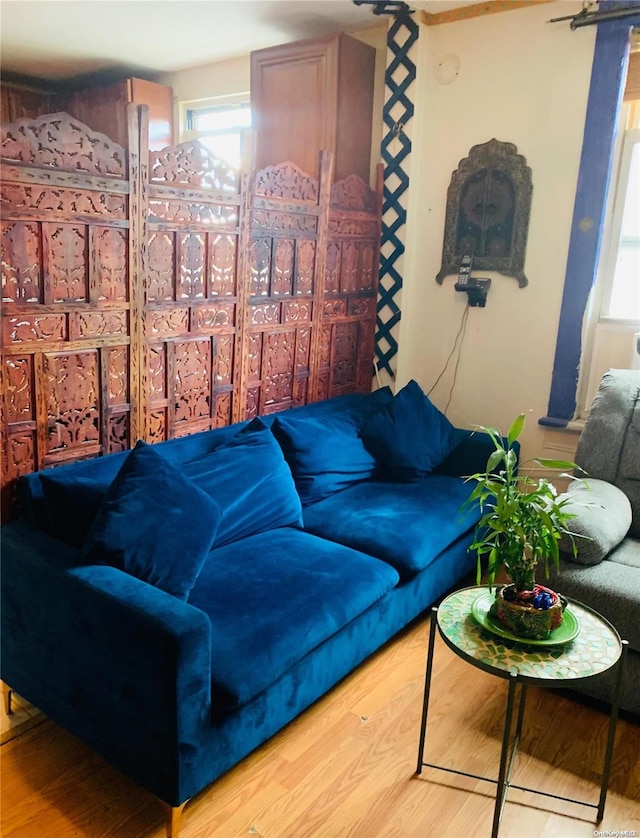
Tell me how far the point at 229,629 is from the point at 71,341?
42.8 inches

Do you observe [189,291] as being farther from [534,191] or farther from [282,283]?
[534,191]

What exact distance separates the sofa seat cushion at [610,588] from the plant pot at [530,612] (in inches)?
18.7

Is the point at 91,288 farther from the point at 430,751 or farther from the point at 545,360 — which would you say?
the point at 545,360

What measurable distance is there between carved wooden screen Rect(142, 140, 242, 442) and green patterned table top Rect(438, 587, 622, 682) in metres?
1.35

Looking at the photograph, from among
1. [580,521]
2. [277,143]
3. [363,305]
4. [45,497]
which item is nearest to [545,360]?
[363,305]

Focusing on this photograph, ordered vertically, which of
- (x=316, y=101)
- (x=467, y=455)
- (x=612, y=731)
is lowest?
(x=612, y=731)

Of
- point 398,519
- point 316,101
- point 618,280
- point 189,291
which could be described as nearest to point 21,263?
point 189,291

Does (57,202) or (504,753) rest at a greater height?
(57,202)

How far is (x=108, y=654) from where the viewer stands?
1.63 m

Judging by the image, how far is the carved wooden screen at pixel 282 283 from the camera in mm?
2844

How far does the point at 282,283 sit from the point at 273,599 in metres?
1.57

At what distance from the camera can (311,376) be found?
327 cm

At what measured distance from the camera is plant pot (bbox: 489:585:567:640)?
1.61 m

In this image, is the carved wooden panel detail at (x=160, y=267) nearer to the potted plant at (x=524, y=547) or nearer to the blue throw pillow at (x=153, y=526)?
the blue throw pillow at (x=153, y=526)
